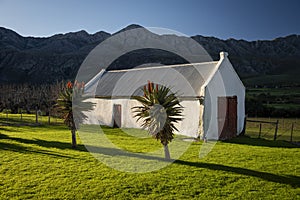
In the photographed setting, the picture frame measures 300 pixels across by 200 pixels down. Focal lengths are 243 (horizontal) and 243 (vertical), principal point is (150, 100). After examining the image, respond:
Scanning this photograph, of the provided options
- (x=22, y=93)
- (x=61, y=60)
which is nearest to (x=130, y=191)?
(x=22, y=93)

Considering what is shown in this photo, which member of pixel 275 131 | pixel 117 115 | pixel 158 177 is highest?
pixel 117 115

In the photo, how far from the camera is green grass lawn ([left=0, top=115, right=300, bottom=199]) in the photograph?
23.9ft

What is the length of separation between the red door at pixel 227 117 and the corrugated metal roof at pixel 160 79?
2.02 meters

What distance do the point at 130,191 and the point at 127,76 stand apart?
18232 millimetres

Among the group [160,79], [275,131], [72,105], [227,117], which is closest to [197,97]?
[227,117]

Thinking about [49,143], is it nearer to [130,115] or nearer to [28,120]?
[130,115]

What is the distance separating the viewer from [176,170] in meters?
9.50

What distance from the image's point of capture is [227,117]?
17250mm

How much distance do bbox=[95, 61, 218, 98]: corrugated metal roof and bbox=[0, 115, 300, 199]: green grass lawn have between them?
21.2 ft

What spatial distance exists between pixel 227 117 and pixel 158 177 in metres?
10.1

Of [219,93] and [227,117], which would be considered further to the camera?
[227,117]

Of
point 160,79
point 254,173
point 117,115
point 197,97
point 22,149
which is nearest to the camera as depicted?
point 254,173

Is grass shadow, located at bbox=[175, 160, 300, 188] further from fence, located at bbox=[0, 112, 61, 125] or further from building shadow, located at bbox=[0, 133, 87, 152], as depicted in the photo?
fence, located at bbox=[0, 112, 61, 125]

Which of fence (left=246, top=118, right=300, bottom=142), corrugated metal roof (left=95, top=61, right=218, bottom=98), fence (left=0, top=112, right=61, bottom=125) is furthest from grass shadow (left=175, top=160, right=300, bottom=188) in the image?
fence (left=0, top=112, right=61, bottom=125)
